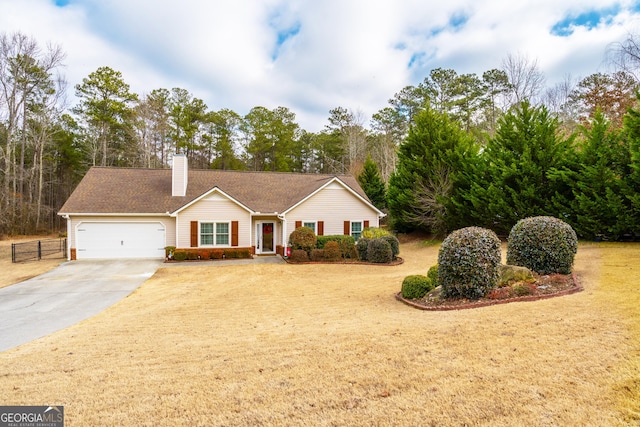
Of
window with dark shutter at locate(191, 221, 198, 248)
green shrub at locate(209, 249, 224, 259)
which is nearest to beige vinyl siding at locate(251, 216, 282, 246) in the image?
green shrub at locate(209, 249, 224, 259)

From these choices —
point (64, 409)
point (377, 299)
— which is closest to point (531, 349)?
Answer: point (377, 299)

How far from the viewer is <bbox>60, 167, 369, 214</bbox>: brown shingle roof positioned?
18.2 m

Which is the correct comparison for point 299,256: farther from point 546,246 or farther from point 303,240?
point 546,246

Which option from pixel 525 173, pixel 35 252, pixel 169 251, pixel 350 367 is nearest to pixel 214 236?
pixel 169 251

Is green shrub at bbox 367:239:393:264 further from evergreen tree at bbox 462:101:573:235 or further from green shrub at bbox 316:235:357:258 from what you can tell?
evergreen tree at bbox 462:101:573:235

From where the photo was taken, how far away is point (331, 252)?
56.3 feet

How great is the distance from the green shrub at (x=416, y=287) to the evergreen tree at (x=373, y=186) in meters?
22.4

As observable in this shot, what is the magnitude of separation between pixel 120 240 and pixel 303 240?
32.6 ft

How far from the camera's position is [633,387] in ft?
10.8

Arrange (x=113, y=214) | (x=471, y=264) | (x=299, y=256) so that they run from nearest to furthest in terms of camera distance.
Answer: (x=471, y=264)
(x=299, y=256)
(x=113, y=214)

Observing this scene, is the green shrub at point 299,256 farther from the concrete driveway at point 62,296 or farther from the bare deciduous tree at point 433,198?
the bare deciduous tree at point 433,198

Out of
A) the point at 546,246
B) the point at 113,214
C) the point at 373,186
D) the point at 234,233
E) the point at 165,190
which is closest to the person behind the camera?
Answer: the point at 546,246

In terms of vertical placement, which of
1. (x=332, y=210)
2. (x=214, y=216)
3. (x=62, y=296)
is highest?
(x=332, y=210)

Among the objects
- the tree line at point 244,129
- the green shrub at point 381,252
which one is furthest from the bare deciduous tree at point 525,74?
the green shrub at point 381,252
